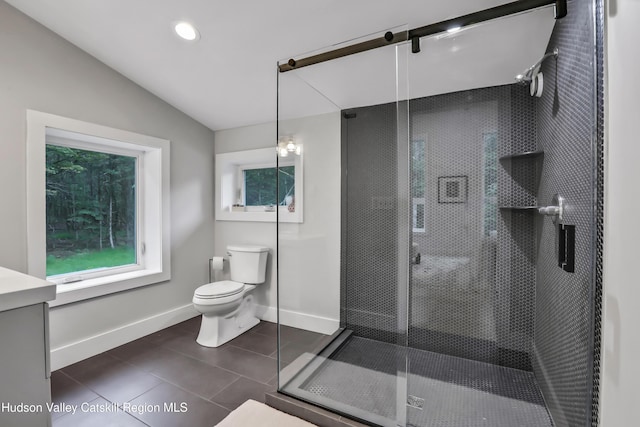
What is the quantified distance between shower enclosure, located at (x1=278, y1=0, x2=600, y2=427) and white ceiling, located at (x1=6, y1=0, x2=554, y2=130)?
0.02 meters

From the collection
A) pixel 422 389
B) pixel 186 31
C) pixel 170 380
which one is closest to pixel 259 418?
pixel 170 380

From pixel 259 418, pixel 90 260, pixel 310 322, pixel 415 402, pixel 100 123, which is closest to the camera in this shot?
pixel 259 418

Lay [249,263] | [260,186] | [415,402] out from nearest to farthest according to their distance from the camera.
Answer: [415,402]
[249,263]
[260,186]

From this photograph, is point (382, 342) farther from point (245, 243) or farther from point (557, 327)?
point (245, 243)

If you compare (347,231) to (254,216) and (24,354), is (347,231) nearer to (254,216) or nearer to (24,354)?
(254,216)

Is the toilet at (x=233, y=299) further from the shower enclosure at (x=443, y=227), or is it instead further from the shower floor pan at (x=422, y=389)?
the shower floor pan at (x=422, y=389)

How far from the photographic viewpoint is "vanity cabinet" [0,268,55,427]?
2.89ft

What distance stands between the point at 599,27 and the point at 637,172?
1.90 feet

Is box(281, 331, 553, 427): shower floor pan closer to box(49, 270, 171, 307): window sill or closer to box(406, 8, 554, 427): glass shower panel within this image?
box(406, 8, 554, 427): glass shower panel

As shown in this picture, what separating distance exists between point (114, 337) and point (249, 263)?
1.19m

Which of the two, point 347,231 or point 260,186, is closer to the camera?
point 347,231

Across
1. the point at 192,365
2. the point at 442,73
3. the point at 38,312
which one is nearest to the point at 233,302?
the point at 192,365

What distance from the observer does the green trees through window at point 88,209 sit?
224cm

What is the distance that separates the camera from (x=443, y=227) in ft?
6.88
